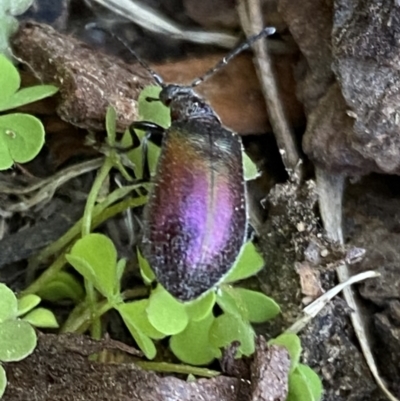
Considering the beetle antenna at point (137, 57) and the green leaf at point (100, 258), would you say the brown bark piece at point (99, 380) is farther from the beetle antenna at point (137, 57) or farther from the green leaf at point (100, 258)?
the beetle antenna at point (137, 57)

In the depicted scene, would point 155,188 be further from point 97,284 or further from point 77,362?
point 77,362


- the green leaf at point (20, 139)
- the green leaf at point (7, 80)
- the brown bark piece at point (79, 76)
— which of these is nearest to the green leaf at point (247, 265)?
the brown bark piece at point (79, 76)

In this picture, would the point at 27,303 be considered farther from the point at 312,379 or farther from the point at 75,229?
the point at 312,379

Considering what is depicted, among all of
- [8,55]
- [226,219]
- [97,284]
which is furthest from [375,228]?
[8,55]

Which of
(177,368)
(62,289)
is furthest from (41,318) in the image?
(177,368)

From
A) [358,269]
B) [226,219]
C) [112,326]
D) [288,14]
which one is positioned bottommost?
[112,326]

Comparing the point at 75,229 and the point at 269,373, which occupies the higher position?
the point at 75,229
